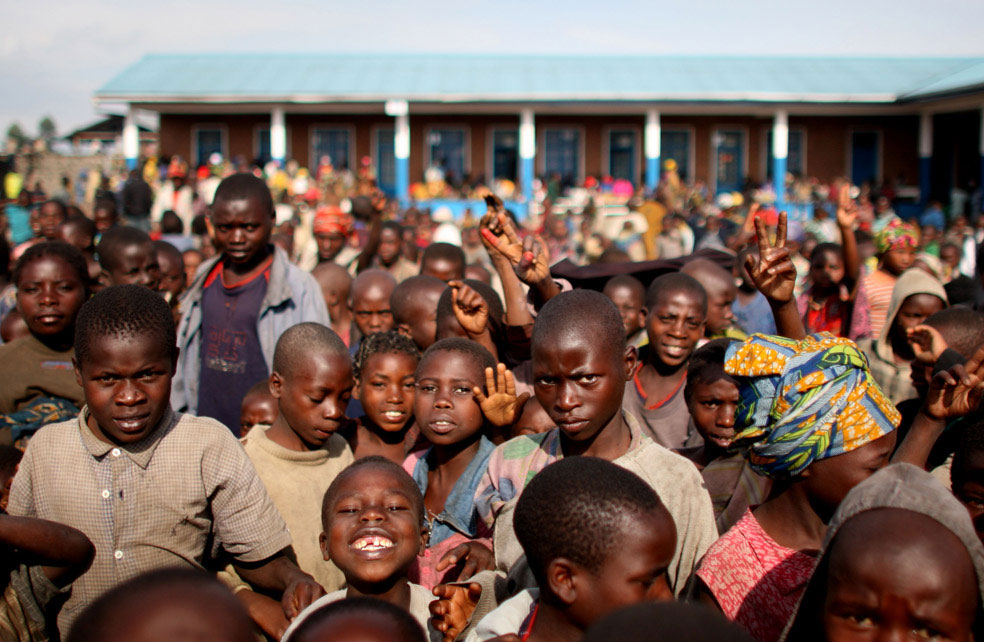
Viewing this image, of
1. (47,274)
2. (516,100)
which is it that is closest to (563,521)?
(47,274)

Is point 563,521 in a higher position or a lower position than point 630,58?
lower

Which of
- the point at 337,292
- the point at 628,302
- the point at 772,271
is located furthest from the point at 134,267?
the point at 772,271

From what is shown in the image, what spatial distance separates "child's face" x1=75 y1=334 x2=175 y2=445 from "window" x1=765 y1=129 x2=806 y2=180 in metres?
23.4

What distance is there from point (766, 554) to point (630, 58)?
25.1m

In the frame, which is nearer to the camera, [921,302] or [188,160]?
[921,302]

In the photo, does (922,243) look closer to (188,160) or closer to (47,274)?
(47,274)

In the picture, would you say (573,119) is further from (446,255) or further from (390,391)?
(390,391)

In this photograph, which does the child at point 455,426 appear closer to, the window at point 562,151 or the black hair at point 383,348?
the black hair at point 383,348

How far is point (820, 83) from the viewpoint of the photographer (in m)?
22.5

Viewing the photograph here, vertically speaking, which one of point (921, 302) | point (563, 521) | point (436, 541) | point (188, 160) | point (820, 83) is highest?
point (820, 83)

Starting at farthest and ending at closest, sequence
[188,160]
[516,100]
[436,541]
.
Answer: [188,160]
[516,100]
[436,541]

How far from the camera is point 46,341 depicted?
3844 millimetres

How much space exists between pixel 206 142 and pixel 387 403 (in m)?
22.1

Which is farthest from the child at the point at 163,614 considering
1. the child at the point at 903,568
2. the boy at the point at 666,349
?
the boy at the point at 666,349
